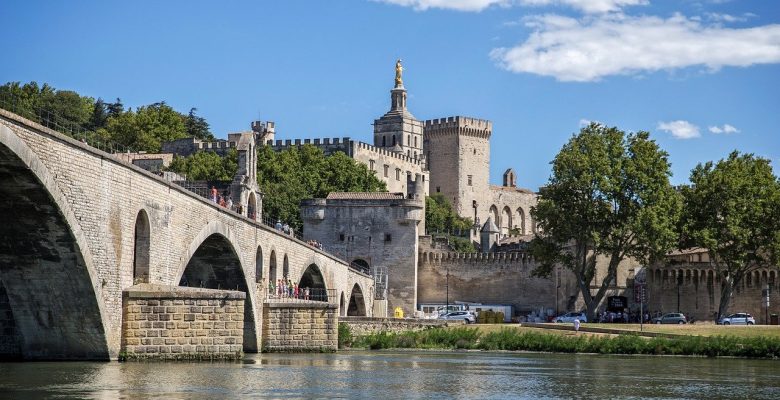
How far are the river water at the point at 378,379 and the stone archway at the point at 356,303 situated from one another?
121 feet

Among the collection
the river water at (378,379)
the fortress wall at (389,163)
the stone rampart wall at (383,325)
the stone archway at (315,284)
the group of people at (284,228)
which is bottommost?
the river water at (378,379)

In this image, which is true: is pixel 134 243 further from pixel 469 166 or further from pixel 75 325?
pixel 469 166

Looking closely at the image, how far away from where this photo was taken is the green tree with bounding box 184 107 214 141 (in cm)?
13475

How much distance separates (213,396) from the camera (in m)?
28.5

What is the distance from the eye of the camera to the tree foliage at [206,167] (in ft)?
325

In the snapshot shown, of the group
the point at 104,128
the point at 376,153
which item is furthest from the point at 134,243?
the point at 376,153

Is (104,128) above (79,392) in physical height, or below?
above

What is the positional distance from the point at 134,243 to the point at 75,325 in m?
3.47

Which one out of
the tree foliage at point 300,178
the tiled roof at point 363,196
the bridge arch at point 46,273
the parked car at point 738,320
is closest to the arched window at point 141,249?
the bridge arch at point 46,273

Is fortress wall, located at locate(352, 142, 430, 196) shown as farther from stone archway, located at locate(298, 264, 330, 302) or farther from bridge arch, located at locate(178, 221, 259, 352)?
bridge arch, located at locate(178, 221, 259, 352)

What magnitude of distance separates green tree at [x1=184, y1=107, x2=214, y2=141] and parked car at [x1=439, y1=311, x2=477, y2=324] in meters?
55.7

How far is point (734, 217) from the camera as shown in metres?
74.3

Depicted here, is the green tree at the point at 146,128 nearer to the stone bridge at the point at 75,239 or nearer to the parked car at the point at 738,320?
the parked car at the point at 738,320

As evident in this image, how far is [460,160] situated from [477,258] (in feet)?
159
